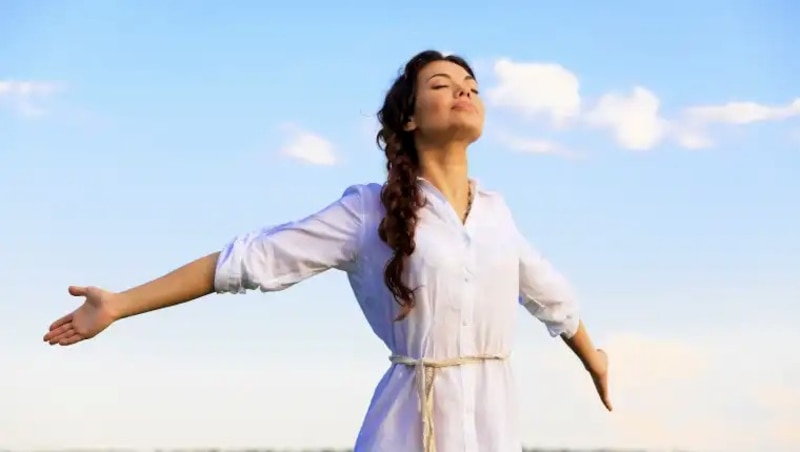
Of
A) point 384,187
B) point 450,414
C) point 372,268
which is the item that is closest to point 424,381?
point 450,414

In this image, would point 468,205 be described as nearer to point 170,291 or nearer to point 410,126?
point 410,126

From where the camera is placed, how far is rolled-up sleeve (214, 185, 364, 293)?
3.89m

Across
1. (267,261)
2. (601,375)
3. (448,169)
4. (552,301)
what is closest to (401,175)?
(448,169)

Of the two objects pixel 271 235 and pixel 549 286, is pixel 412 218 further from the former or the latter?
pixel 549 286

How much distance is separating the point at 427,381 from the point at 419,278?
0.34 metres

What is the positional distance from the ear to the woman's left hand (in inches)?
51.1

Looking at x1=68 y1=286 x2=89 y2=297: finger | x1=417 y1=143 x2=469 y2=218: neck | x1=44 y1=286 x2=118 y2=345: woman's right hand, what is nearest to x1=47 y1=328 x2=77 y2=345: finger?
x1=44 y1=286 x2=118 y2=345: woman's right hand

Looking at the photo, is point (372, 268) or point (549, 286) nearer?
point (372, 268)

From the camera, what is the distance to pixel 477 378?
3.88m

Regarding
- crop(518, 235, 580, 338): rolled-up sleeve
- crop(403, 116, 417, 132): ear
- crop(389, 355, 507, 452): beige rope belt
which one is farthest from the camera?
crop(518, 235, 580, 338): rolled-up sleeve

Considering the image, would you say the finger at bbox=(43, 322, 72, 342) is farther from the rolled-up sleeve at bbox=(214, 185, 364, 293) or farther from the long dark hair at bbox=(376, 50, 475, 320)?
the long dark hair at bbox=(376, 50, 475, 320)

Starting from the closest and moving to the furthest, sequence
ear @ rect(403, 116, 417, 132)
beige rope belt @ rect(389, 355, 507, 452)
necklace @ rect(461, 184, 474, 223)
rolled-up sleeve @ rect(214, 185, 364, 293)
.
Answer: beige rope belt @ rect(389, 355, 507, 452)
rolled-up sleeve @ rect(214, 185, 364, 293)
necklace @ rect(461, 184, 474, 223)
ear @ rect(403, 116, 417, 132)

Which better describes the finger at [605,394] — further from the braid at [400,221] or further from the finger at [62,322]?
the finger at [62,322]

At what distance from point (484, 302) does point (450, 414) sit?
0.39 m
